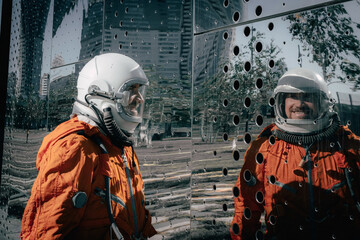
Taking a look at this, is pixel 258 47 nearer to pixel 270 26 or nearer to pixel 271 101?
pixel 270 26

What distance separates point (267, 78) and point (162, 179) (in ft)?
2.82

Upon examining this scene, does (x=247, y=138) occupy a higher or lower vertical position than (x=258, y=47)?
lower

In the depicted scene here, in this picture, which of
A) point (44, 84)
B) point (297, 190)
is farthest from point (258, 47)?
point (44, 84)

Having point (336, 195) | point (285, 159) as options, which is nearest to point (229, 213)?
point (285, 159)

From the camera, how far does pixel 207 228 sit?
5.84 feet

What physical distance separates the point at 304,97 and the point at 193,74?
0.70 metres

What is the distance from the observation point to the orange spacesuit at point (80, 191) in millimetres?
1920

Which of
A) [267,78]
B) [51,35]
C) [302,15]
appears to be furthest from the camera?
[51,35]

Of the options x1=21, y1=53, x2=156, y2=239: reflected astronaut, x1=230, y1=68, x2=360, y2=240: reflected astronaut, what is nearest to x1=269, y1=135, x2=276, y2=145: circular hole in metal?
x1=230, y1=68, x2=360, y2=240: reflected astronaut

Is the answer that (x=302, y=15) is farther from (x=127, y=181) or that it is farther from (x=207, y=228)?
(x=127, y=181)

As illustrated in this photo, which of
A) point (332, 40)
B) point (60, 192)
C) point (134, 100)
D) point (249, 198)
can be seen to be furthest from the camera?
point (134, 100)

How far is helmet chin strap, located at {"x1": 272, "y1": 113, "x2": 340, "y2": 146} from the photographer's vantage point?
1269 mm

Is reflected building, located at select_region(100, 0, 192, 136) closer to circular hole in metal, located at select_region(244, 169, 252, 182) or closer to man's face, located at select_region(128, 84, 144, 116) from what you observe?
man's face, located at select_region(128, 84, 144, 116)

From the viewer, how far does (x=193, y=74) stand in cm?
194
